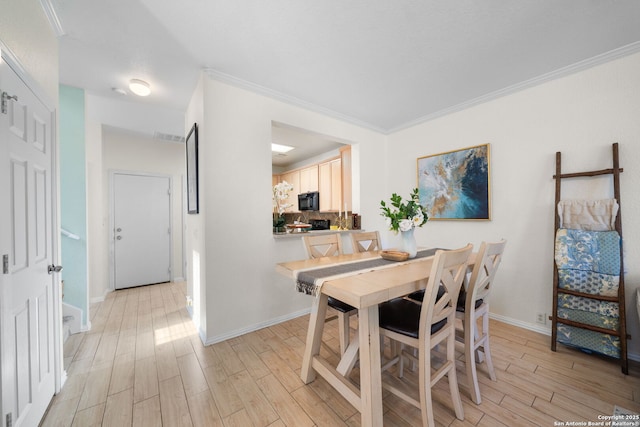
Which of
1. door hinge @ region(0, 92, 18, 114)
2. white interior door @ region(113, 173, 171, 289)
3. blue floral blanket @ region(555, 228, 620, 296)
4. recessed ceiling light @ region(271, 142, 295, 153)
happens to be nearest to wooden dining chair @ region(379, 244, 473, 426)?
blue floral blanket @ region(555, 228, 620, 296)

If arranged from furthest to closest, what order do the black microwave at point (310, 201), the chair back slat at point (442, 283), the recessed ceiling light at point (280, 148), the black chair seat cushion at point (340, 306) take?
the black microwave at point (310, 201)
the recessed ceiling light at point (280, 148)
the black chair seat cushion at point (340, 306)
the chair back slat at point (442, 283)

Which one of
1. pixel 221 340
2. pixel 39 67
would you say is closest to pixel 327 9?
pixel 39 67

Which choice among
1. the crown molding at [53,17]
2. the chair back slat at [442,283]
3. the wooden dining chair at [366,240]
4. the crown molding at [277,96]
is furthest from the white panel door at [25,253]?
the wooden dining chair at [366,240]

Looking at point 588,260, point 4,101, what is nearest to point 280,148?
point 4,101

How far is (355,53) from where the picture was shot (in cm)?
193

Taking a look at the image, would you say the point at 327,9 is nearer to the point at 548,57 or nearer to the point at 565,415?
the point at 548,57

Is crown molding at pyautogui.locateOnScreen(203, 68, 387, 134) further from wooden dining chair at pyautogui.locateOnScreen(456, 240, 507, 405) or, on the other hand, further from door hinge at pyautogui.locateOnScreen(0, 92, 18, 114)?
wooden dining chair at pyautogui.locateOnScreen(456, 240, 507, 405)

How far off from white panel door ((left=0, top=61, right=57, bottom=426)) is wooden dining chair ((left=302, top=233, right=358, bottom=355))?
1.58 m

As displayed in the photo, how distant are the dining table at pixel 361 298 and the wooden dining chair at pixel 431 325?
120 mm

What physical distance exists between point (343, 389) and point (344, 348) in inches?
12.2

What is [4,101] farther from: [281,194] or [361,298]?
[281,194]

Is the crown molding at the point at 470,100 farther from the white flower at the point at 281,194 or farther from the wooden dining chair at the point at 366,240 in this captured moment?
the wooden dining chair at the point at 366,240

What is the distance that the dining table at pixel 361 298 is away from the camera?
3.79ft

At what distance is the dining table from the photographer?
3.79 feet
